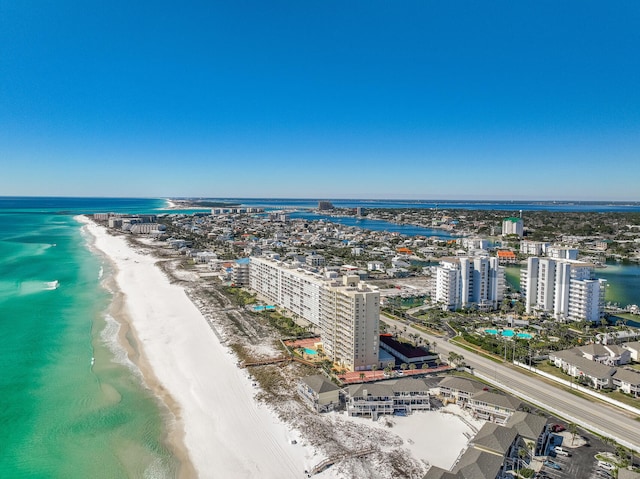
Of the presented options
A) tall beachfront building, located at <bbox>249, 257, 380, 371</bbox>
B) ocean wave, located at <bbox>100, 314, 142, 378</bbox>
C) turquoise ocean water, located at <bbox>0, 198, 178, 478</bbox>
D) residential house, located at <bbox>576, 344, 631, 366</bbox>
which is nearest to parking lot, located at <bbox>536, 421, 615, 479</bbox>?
residential house, located at <bbox>576, 344, 631, 366</bbox>

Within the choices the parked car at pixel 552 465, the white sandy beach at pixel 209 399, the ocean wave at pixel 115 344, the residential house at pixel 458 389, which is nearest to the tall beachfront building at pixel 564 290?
the residential house at pixel 458 389

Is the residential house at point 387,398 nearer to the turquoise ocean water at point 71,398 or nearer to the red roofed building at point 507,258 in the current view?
the turquoise ocean water at point 71,398

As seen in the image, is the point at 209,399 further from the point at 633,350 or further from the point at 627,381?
the point at 633,350

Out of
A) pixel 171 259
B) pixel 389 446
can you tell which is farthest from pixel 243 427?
pixel 171 259

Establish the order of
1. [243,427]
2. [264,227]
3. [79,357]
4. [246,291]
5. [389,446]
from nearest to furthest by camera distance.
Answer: [389,446]
[243,427]
[79,357]
[246,291]
[264,227]

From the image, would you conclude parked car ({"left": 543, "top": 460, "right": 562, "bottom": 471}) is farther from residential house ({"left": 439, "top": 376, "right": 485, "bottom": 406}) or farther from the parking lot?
residential house ({"left": 439, "top": 376, "right": 485, "bottom": 406})

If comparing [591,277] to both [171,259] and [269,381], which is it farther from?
[171,259]

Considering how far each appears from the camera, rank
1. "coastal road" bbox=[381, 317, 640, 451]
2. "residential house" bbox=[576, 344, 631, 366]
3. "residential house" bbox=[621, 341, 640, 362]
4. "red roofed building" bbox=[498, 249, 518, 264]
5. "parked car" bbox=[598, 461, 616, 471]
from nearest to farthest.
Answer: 1. "parked car" bbox=[598, 461, 616, 471]
2. "coastal road" bbox=[381, 317, 640, 451]
3. "residential house" bbox=[576, 344, 631, 366]
4. "residential house" bbox=[621, 341, 640, 362]
5. "red roofed building" bbox=[498, 249, 518, 264]
